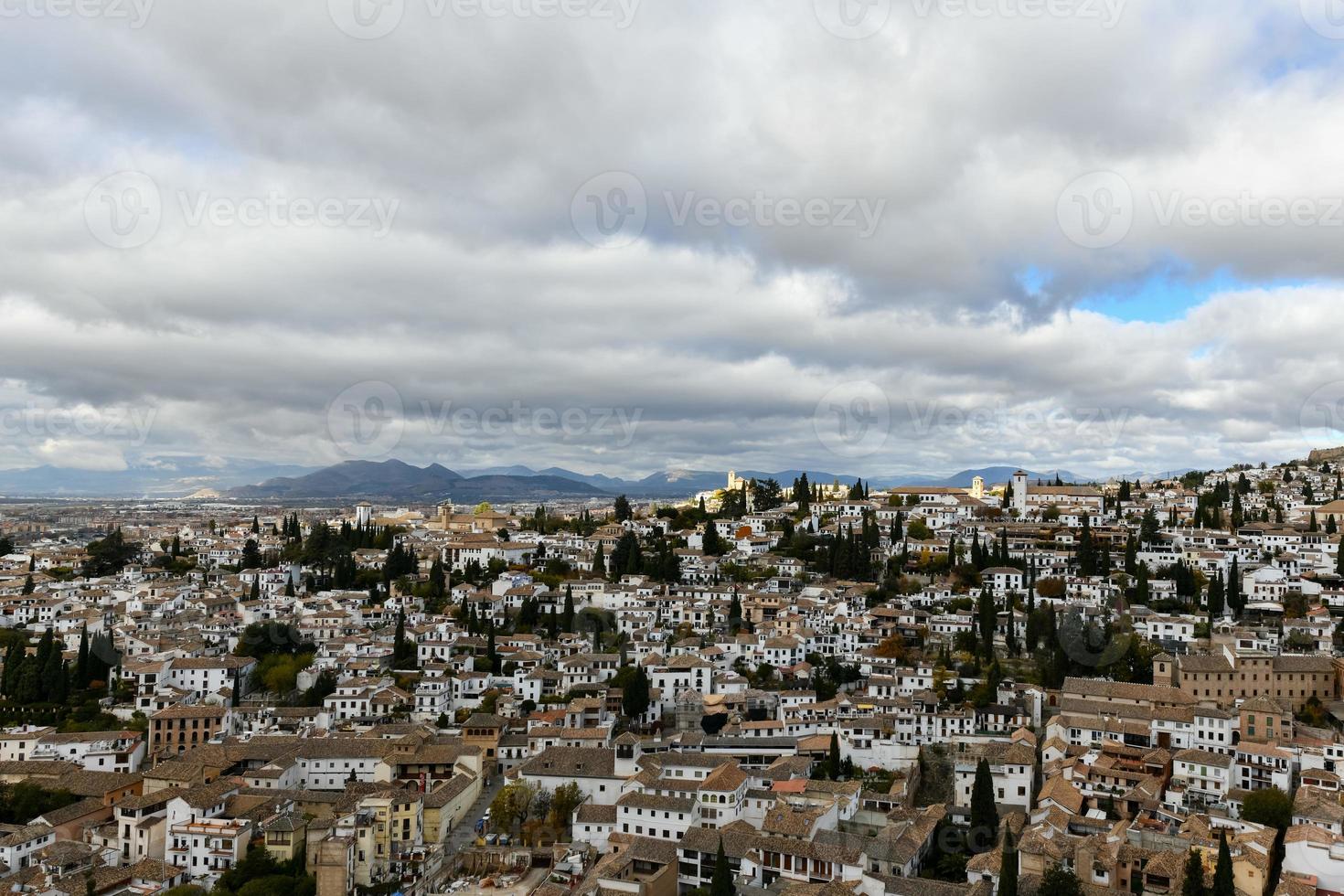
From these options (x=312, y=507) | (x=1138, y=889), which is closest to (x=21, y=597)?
(x=1138, y=889)

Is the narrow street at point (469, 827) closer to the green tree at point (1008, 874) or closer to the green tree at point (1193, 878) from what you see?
the green tree at point (1008, 874)

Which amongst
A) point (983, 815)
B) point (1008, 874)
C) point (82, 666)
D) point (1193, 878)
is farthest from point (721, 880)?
point (82, 666)

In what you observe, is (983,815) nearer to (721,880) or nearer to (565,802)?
(721,880)

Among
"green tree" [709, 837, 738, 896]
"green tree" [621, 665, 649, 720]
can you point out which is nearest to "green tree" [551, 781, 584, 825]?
"green tree" [709, 837, 738, 896]

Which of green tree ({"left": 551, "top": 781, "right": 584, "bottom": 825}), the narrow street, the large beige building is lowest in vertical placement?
the narrow street

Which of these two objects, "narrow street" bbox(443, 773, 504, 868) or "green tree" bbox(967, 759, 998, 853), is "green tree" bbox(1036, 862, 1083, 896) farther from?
"narrow street" bbox(443, 773, 504, 868)

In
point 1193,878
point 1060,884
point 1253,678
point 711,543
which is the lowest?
point 1060,884

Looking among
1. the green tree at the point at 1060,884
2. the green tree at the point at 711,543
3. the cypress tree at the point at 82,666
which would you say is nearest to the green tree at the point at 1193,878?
the green tree at the point at 1060,884

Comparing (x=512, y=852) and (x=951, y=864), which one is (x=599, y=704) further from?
(x=951, y=864)

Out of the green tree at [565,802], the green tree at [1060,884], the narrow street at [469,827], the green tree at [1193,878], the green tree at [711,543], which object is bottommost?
the narrow street at [469,827]
